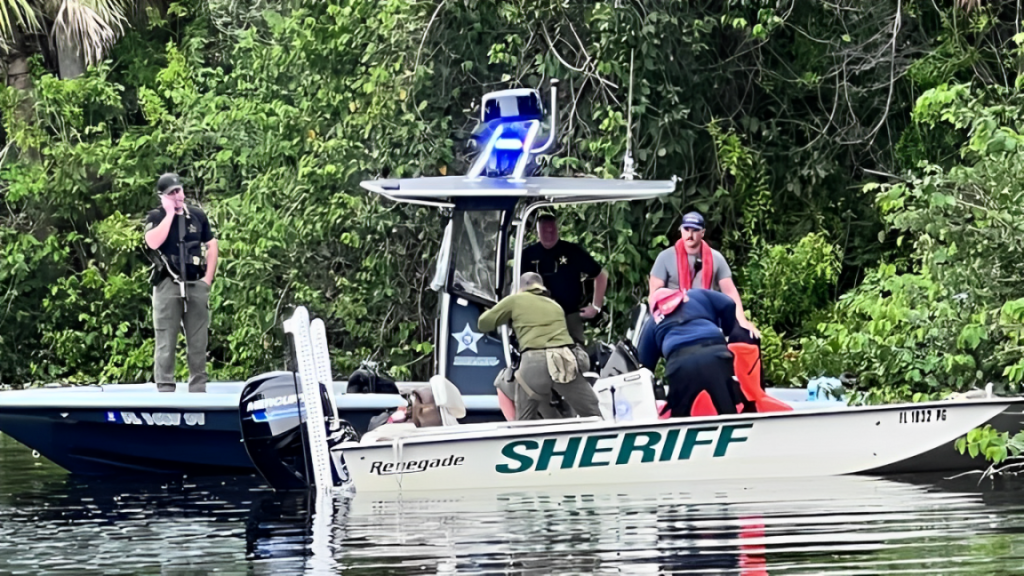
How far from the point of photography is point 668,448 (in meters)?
11.4

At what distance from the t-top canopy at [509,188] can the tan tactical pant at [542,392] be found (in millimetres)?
1320

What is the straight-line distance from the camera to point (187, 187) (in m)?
22.0

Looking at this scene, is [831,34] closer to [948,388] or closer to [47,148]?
[948,388]

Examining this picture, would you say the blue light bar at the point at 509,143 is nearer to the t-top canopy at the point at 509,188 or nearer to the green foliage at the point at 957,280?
the t-top canopy at the point at 509,188

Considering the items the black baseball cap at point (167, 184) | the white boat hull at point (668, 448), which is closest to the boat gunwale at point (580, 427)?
the white boat hull at point (668, 448)

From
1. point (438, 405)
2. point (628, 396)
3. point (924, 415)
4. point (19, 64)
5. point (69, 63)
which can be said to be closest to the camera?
point (924, 415)

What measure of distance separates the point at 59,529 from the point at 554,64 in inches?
337

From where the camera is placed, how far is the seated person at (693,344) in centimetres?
1154

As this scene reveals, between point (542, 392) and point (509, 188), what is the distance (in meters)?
1.55

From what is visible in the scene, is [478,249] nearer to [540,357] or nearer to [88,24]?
[540,357]

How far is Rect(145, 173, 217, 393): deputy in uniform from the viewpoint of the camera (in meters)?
13.7

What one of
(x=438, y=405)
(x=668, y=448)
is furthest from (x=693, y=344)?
(x=438, y=405)

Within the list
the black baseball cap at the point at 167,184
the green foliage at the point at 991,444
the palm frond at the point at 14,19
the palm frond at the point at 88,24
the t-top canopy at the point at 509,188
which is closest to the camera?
the green foliage at the point at 991,444

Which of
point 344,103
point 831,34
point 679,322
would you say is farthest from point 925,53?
point 679,322
